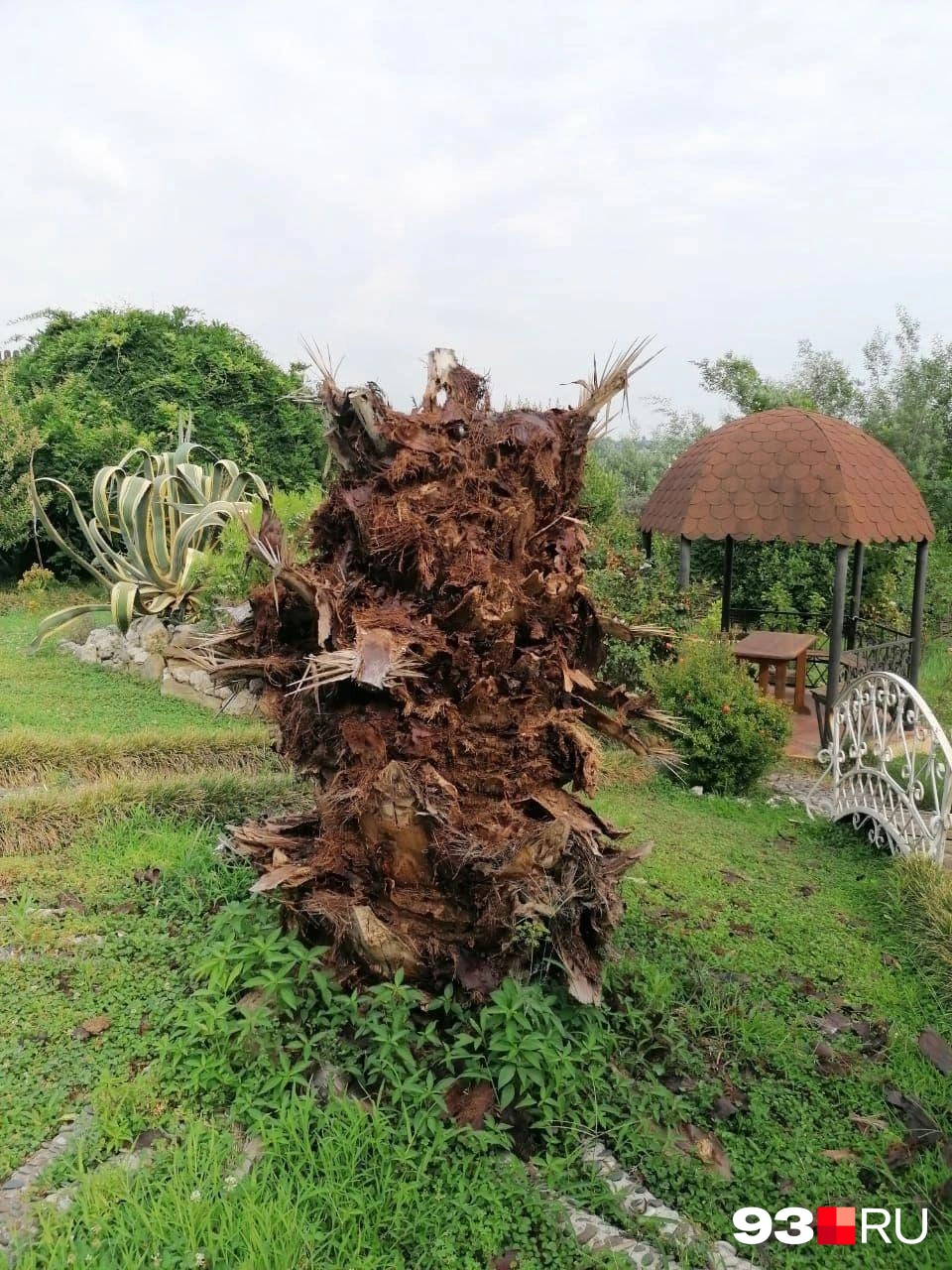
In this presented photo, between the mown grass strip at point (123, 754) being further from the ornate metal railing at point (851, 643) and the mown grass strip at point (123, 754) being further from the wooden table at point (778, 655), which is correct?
the wooden table at point (778, 655)

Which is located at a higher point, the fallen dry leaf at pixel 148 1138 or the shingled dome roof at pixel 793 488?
the shingled dome roof at pixel 793 488

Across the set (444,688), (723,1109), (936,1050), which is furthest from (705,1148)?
(444,688)

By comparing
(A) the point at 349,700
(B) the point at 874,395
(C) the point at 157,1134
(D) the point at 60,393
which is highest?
(B) the point at 874,395

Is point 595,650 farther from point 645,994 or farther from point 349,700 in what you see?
point 645,994

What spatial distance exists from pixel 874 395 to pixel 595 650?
16134mm

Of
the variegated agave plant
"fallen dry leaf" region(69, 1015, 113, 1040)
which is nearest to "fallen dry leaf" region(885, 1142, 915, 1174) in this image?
"fallen dry leaf" region(69, 1015, 113, 1040)

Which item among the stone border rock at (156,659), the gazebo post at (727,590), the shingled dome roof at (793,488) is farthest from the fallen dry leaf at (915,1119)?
the gazebo post at (727,590)

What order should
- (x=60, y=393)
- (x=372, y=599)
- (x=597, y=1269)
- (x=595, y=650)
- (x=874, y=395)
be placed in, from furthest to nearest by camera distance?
(x=874, y=395) → (x=60, y=393) → (x=595, y=650) → (x=372, y=599) → (x=597, y=1269)

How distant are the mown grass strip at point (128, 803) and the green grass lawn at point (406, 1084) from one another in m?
0.57

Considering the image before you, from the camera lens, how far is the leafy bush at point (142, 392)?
12844mm

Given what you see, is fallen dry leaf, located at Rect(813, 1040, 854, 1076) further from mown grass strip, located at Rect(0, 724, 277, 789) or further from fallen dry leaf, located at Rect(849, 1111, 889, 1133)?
mown grass strip, located at Rect(0, 724, 277, 789)

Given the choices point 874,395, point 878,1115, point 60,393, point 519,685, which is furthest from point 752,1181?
point 874,395

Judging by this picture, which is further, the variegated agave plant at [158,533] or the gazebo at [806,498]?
the variegated agave plant at [158,533]

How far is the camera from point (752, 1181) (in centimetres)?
258
